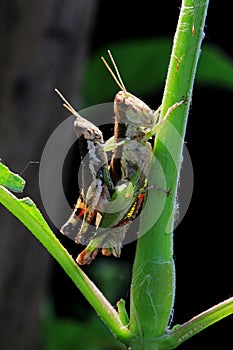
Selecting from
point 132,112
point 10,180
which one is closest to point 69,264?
point 10,180

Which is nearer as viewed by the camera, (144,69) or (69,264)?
(69,264)

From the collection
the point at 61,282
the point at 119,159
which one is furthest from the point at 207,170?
the point at 119,159

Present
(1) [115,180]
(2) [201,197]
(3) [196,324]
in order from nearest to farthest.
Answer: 1. (3) [196,324]
2. (1) [115,180]
3. (2) [201,197]

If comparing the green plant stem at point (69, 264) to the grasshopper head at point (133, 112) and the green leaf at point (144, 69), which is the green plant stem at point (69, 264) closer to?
the grasshopper head at point (133, 112)

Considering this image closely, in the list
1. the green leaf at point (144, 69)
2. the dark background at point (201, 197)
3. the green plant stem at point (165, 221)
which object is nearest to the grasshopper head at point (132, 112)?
the green plant stem at point (165, 221)

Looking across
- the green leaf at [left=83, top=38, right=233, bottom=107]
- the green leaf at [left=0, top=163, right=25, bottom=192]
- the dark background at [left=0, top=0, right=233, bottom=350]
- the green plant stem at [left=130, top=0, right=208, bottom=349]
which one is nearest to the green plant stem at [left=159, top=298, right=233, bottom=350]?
the green plant stem at [left=130, top=0, right=208, bottom=349]

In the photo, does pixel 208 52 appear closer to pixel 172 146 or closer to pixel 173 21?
pixel 173 21

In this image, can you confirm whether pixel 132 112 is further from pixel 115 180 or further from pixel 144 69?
pixel 144 69

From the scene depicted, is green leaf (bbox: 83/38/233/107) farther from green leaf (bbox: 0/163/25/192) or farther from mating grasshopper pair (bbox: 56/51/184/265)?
green leaf (bbox: 0/163/25/192)
